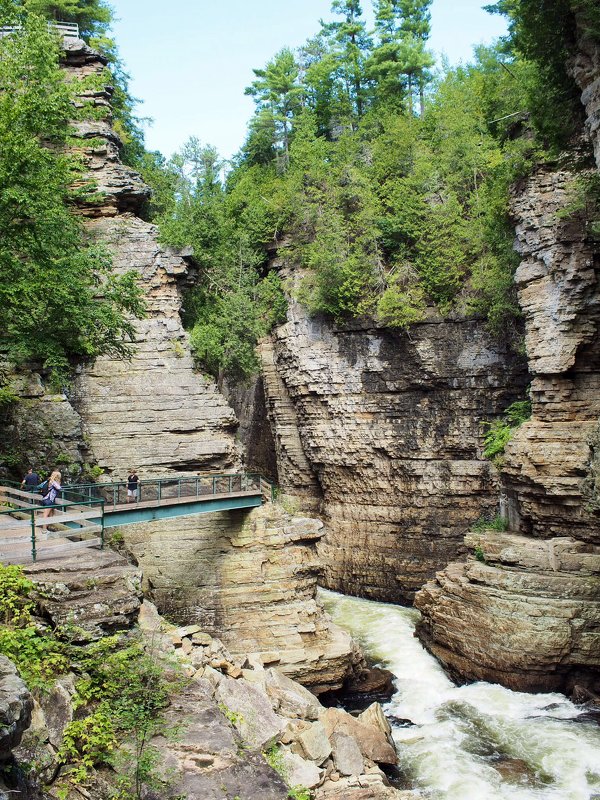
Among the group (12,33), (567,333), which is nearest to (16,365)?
(12,33)

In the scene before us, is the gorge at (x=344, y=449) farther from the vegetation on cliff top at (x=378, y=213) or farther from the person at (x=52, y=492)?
the person at (x=52, y=492)

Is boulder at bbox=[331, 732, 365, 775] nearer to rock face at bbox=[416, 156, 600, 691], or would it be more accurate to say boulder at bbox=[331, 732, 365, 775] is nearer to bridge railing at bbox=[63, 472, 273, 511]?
rock face at bbox=[416, 156, 600, 691]

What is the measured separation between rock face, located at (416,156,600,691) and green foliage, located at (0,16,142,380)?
39.2ft

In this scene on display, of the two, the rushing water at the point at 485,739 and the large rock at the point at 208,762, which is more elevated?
the large rock at the point at 208,762

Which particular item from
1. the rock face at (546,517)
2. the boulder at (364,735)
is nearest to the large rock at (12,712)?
the boulder at (364,735)

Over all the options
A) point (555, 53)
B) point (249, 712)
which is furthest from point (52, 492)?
point (555, 53)

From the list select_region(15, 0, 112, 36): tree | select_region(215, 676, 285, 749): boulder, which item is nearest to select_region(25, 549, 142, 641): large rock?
select_region(215, 676, 285, 749): boulder

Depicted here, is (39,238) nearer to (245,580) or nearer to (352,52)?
(245,580)

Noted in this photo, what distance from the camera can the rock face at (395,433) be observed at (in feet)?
83.6

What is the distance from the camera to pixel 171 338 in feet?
76.8

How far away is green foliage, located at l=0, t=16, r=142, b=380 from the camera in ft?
46.7

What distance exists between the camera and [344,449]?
27.2 meters

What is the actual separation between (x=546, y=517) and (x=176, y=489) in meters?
10.6

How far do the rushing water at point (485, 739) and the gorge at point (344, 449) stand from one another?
0.08 m
